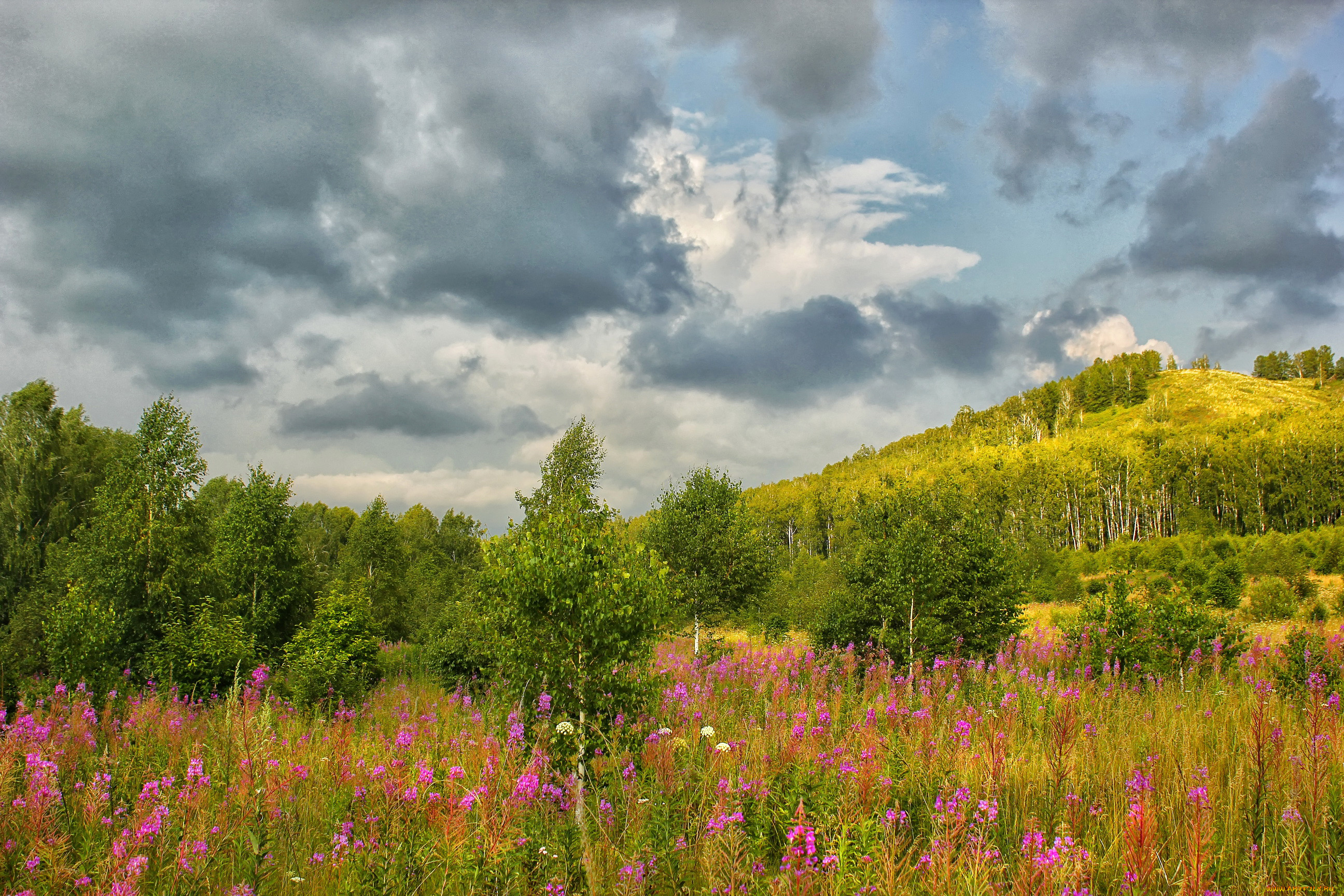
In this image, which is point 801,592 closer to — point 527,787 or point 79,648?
point 79,648

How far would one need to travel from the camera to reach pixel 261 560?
1880 cm

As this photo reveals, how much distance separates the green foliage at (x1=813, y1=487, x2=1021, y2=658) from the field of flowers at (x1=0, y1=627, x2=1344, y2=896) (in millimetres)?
4398

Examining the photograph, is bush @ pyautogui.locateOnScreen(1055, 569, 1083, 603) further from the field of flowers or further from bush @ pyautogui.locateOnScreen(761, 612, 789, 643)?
the field of flowers

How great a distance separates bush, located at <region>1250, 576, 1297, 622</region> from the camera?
80.0 ft

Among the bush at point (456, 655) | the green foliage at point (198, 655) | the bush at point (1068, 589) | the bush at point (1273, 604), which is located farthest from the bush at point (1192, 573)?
the green foliage at point (198, 655)

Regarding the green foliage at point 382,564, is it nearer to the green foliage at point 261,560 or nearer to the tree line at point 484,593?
the tree line at point 484,593

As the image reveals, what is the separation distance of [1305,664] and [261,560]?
2278 cm

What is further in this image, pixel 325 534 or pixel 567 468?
pixel 325 534

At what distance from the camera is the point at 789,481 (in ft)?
501

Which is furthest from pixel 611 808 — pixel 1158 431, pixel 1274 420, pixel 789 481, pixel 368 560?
pixel 789 481

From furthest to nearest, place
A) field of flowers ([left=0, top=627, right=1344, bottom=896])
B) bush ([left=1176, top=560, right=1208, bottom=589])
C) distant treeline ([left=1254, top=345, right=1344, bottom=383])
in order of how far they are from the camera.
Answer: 1. distant treeline ([left=1254, top=345, right=1344, bottom=383])
2. bush ([left=1176, top=560, right=1208, bottom=589])
3. field of flowers ([left=0, top=627, right=1344, bottom=896])

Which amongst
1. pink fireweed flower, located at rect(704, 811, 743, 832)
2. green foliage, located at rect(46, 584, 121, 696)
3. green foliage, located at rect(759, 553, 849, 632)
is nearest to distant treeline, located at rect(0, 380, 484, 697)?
green foliage, located at rect(46, 584, 121, 696)

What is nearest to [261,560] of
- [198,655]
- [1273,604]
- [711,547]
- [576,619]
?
[198,655]

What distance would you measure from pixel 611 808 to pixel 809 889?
7.15 feet
